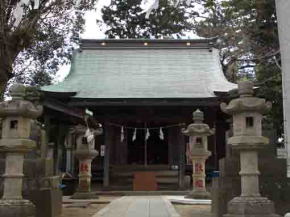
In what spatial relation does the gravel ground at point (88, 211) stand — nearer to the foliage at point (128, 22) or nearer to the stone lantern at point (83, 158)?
the stone lantern at point (83, 158)

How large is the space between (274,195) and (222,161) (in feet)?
4.13

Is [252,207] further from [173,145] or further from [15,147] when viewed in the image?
[173,145]

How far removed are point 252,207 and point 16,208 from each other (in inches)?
170

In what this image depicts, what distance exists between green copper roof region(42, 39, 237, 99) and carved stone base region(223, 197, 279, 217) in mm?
12882

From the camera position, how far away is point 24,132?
8.53 metres

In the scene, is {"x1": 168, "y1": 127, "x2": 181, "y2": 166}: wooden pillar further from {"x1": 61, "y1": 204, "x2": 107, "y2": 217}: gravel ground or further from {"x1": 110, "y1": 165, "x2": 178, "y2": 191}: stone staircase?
{"x1": 61, "y1": 204, "x2": 107, "y2": 217}: gravel ground

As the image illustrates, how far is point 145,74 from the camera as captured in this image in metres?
24.4

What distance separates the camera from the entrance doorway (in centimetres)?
2328

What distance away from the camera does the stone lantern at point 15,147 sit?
8.26m

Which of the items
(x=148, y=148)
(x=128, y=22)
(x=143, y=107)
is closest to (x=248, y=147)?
(x=143, y=107)

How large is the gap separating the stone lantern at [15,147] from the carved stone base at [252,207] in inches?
151

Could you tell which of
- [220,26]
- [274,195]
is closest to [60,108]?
[274,195]

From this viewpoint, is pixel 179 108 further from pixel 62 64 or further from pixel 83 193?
pixel 62 64

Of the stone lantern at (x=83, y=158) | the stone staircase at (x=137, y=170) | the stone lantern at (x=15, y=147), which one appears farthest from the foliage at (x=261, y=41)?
the stone lantern at (x=15, y=147)
